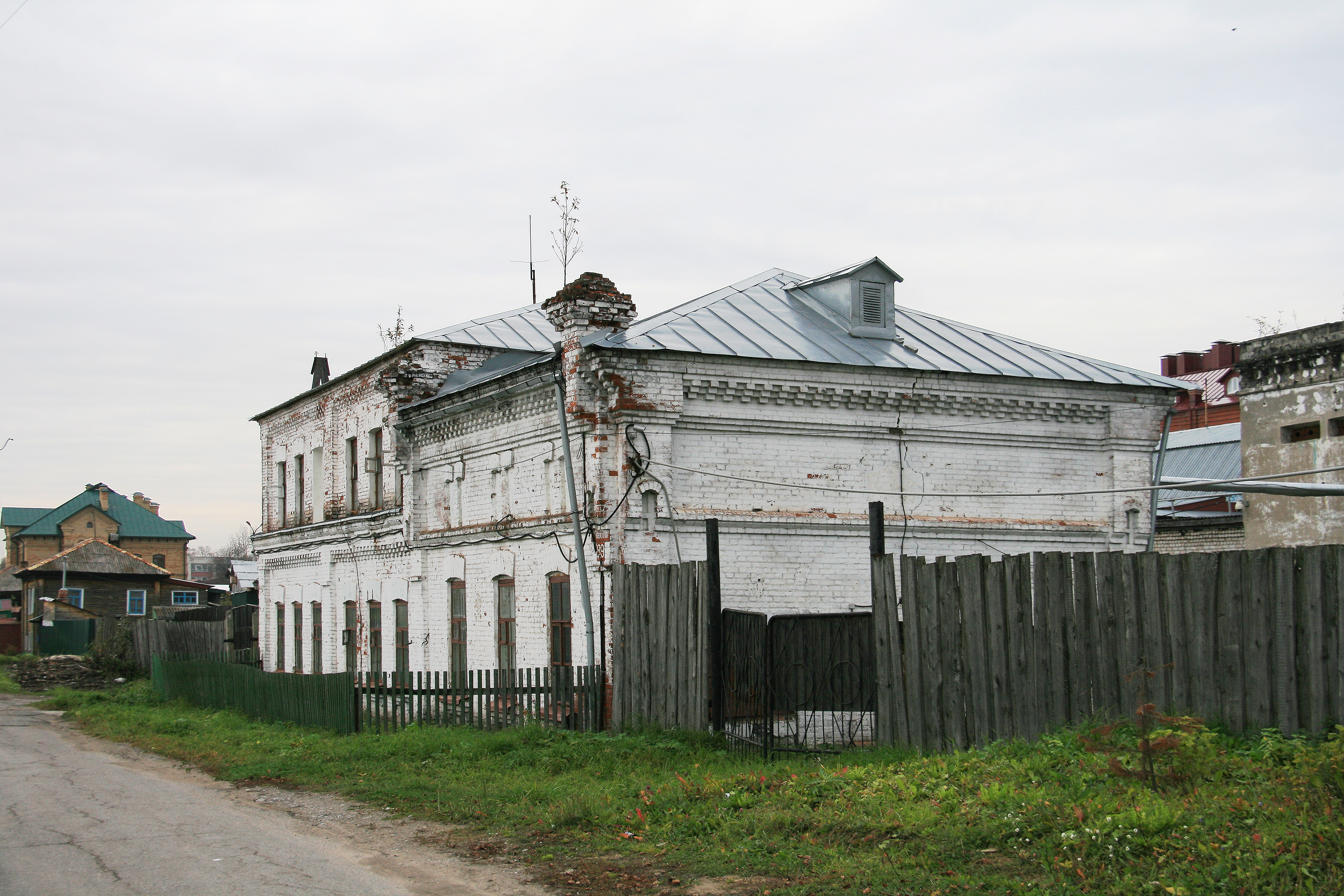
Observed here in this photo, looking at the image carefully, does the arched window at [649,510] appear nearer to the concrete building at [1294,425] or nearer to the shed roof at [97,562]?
the concrete building at [1294,425]

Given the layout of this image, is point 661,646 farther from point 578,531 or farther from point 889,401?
point 889,401

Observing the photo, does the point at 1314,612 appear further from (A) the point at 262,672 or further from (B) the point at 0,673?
(B) the point at 0,673

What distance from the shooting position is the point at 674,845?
7688 millimetres

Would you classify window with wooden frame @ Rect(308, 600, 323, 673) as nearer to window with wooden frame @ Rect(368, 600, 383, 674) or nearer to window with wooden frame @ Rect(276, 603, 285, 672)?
window with wooden frame @ Rect(276, 603, 285, 672)

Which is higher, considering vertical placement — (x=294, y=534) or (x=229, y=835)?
(x=294, y=534)

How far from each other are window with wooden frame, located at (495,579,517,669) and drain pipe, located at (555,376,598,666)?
212 centimetres

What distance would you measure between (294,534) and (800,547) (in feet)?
44.5

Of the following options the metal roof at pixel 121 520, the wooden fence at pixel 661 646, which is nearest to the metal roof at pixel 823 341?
the wooden fence at pixel 661 646

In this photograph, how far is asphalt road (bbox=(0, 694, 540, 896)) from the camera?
7160 millimetres

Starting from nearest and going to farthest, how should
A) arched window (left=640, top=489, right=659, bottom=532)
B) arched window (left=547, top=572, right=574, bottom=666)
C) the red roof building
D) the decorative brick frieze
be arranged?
1. arched window (left=640, top=489, right=659, bottom=532)
2. the decorative brick frieze
3. arched window (left=547, top=572, right=574, bottom=666)
4. the red roof building

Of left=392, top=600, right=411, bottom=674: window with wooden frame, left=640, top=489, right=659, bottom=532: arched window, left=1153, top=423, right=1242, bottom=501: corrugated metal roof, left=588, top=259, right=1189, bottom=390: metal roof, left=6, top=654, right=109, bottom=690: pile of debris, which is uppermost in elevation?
left=588, top=259, right=1189, bottom=390: metal roof

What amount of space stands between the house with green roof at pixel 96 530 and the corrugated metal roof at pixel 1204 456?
47.8m

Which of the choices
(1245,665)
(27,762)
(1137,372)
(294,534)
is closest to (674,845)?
(1245,665)

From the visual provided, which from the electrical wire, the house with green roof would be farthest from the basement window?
the house with green roof
